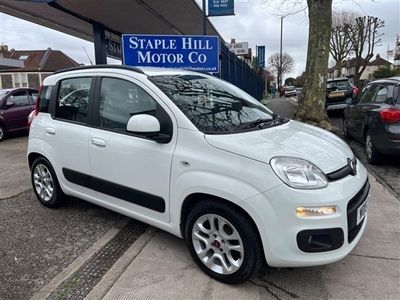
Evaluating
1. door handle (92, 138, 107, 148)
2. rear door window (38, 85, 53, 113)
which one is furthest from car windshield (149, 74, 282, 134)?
rear door window (38, 85, 53, 113)

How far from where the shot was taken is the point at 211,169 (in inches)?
119

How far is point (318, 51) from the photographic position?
10547mm

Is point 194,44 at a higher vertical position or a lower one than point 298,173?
higher

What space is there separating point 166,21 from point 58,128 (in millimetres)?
10360

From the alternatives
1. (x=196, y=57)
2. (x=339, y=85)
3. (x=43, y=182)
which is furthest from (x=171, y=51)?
(x=339, y=85)

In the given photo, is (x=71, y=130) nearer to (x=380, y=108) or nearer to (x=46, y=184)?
(x=46, y=184)

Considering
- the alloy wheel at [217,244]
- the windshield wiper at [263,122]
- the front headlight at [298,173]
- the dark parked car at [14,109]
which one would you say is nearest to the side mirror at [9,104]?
the dark parked car at [14,109]

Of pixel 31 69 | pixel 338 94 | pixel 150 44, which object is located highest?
pixel 31 69

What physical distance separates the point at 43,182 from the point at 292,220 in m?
3.34

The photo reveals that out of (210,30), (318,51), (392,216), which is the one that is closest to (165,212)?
(392,216)

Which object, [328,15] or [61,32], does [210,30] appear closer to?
[61,32]

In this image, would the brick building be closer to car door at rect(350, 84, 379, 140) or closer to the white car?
car door at rect(350, 84, 379, 140)

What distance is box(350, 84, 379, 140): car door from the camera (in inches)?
286

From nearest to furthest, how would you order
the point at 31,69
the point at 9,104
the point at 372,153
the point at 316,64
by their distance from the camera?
1. the point at 372,153
2. the point at 316,64
3. the point at 9,104
4. the point at 31,69
